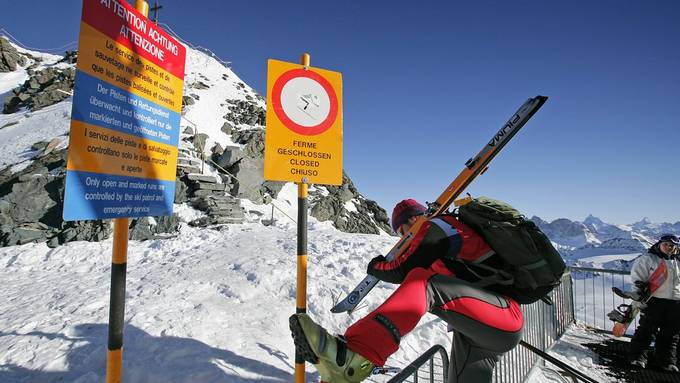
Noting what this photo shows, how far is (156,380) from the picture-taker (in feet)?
11.4

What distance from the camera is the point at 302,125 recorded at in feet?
10.1

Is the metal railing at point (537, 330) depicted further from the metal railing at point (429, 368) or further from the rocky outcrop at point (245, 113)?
the rocky outcrop at point (245, 113)

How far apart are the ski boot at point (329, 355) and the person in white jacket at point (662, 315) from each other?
6622mm

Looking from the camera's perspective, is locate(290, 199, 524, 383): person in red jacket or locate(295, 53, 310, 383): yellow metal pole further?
locate(295, 53, 310, 383): yellow metal pole

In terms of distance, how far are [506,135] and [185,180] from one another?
1501 centimetres

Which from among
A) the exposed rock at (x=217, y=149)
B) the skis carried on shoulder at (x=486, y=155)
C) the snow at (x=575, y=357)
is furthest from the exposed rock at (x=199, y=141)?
the snow at (x=575, y=357)

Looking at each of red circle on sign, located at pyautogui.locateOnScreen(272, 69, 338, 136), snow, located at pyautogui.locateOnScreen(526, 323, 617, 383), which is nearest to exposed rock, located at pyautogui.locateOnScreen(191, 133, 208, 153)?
red circle on sign, located at pyautogui.locateOnScreen(272, 69, 338, 136)

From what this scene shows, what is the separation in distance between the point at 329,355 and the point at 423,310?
0.58m

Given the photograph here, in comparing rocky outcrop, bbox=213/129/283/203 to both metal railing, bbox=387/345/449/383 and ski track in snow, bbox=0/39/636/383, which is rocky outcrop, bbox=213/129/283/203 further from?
metal railing, bbox=387/345/449/383

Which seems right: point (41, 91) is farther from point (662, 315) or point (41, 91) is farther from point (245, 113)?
point (662, 315)

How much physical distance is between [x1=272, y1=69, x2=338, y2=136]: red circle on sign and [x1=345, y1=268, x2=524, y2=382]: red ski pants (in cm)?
172

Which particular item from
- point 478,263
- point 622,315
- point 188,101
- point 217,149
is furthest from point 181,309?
point 188,101

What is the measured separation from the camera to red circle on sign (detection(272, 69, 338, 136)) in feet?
9.89

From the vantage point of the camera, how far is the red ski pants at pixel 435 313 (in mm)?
1688
